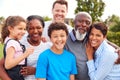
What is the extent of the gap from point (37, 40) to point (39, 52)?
187mm

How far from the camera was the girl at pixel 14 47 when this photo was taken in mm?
4898

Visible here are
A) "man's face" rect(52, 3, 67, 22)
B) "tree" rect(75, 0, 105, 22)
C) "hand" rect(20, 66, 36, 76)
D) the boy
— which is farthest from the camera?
Result: "tree" rect(75, 0, 105, 22)

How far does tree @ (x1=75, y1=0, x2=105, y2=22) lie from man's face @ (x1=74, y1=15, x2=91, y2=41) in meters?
29.0

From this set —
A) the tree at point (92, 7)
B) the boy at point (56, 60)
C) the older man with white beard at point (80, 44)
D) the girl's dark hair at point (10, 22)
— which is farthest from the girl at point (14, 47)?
the tree at point (92, 7)

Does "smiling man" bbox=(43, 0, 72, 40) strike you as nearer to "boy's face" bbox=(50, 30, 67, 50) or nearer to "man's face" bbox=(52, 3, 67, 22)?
"man's face" bbox=(52, 3, 67, 22)

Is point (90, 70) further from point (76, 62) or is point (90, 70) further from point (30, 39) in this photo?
point (30, 39)

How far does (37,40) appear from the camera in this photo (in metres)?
5.25

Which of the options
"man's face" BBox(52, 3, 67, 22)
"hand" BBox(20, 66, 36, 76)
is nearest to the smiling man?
"man's face" BBox(52, 3, 67, 22)

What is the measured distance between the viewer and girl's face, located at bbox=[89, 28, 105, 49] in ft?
17.1

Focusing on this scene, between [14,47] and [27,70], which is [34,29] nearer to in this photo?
[14,47]

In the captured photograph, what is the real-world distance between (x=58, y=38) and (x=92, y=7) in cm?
3051

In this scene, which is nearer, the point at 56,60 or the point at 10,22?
the point at 56,60

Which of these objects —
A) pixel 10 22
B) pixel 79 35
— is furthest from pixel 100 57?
pixel 10 22

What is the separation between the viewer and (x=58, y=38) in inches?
191
